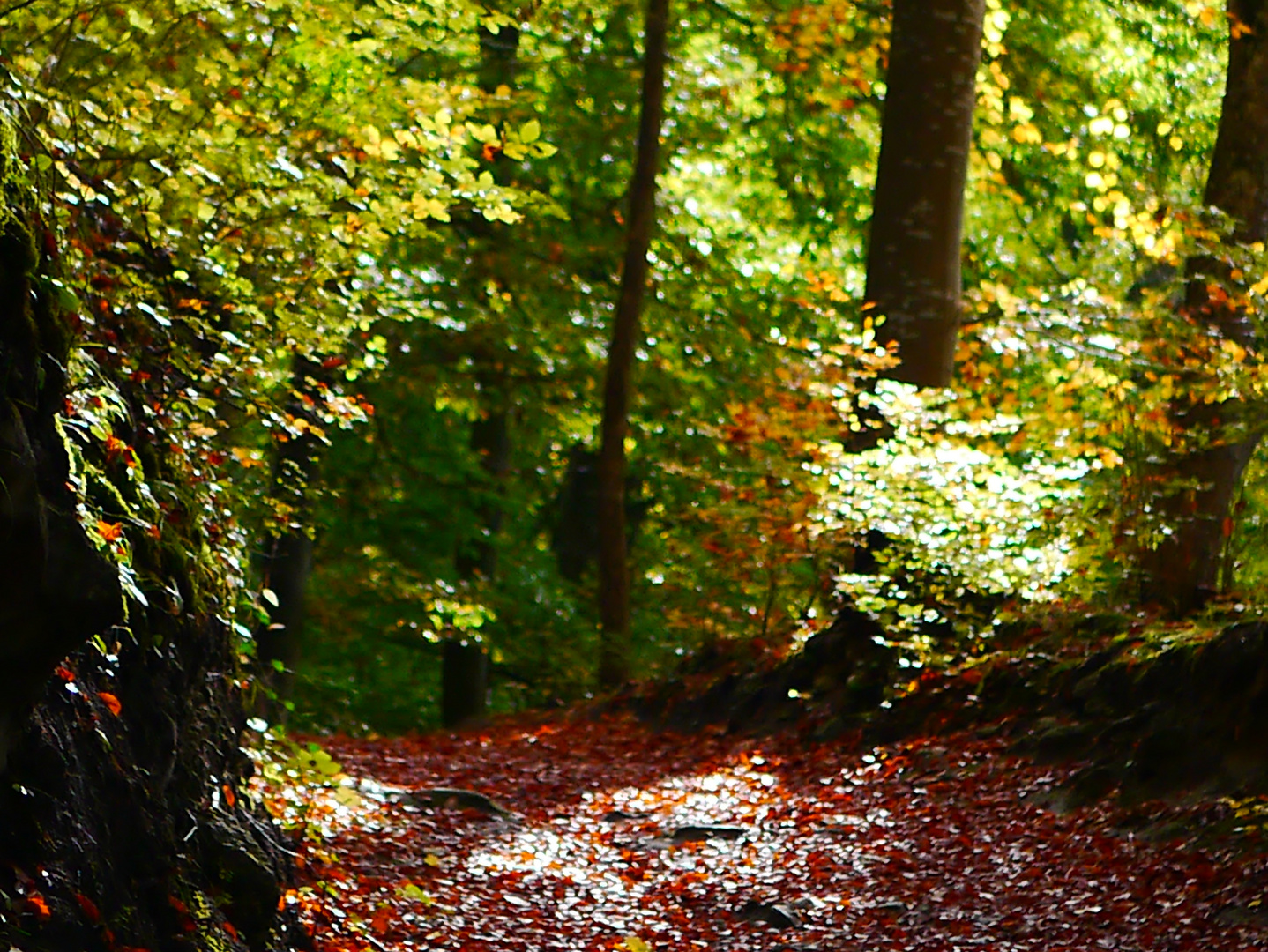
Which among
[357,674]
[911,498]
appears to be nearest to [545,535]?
[357,674]

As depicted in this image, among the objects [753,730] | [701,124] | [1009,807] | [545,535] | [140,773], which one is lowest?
[140,773]

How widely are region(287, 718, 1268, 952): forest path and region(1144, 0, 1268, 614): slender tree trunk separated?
189 centimetres

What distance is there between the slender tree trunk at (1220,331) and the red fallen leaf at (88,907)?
23.6 ft

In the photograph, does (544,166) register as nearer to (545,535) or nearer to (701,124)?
(701,124)

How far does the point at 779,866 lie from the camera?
7520 millimetres

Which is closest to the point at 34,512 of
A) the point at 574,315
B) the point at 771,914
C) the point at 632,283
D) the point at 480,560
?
the point at 771,914

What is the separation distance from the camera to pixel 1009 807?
7785mm

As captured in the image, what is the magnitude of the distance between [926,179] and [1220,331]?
3.18 metres

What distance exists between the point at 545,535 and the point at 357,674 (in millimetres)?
5584

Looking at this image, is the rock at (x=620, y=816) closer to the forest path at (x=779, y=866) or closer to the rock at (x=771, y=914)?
the forest path at (x=779, y=866)

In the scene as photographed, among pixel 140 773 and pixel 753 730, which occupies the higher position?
pixel 753 730

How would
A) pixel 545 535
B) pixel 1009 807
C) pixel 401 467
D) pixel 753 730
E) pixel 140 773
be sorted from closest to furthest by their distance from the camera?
1. pixel 140 773
2. pixel 1009 807
3. pixel 753 730
4. pixel 401 467
5. pixel 545 535

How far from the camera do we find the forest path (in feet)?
19.8

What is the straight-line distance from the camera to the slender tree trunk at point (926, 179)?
11.5m
